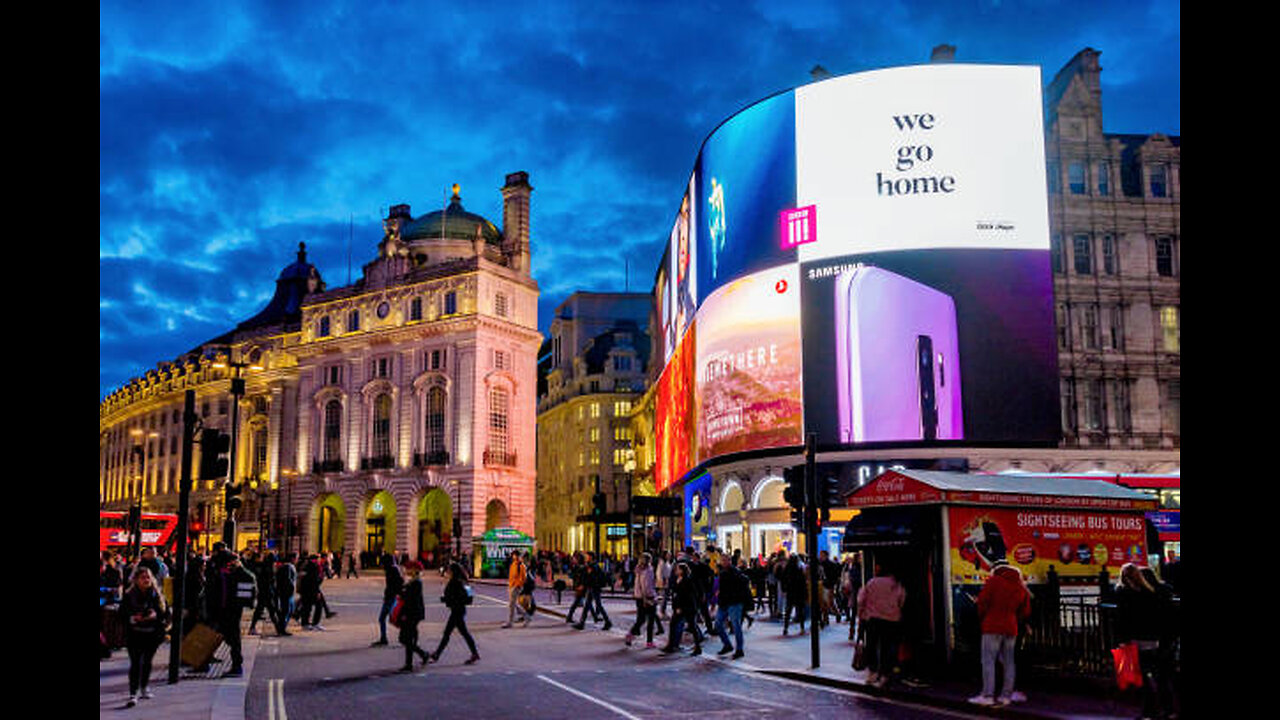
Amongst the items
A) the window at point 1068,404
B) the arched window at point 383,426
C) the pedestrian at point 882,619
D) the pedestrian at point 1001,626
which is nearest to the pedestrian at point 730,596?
the pedestrian at point 882,619

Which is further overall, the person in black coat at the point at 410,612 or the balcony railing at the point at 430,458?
the balcony railing at the point at 430,458

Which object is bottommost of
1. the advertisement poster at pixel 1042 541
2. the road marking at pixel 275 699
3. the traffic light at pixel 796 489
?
the road marking at pixel 275 699

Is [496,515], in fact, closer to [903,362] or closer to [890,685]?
[903,362]

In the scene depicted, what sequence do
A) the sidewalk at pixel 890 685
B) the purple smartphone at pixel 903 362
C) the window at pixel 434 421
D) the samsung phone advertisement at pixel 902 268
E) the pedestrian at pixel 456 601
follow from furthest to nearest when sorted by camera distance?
1. the window at pixel 434 421
2. the samsung phone advertisement at pixel 902 268
3. the purple smartphone at pixel 903 362
4. the pedestrian at pixel 456 601
5. the sidewalk at pixel 890 685

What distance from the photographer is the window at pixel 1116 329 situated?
4372 centimetres

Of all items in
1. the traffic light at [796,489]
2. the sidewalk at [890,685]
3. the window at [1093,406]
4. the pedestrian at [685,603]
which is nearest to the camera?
the sidewalk at [890,685]

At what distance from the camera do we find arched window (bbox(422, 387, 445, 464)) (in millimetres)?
76562

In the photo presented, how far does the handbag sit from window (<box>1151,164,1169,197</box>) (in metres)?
37.6

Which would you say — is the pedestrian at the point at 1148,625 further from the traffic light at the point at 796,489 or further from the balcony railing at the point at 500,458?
the balcony railing at the point at 500,458

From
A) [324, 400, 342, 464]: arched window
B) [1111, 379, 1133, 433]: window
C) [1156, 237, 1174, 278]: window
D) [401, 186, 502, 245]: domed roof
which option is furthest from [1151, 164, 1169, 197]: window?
[324, 400, 342, 464]: arched window

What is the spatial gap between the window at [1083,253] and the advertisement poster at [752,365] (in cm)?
1196

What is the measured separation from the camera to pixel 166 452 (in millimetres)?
104688

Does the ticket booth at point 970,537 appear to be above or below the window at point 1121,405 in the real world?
below
